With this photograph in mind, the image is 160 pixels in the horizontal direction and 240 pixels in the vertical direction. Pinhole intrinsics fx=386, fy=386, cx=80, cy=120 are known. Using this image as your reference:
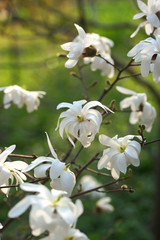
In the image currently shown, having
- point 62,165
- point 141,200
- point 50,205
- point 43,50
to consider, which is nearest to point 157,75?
point 62,165

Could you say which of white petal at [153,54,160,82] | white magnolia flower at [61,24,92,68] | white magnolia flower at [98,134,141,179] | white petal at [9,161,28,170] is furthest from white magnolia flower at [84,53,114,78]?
white petal at [9,161,28,170]

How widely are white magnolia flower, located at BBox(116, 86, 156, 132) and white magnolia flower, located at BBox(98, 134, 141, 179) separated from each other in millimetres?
516

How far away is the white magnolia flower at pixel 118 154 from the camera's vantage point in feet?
4.05

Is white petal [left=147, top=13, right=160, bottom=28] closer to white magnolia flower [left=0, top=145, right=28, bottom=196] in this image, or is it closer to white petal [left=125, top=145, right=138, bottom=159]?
white petal [left=125, top=145, right=138, bottom=159]

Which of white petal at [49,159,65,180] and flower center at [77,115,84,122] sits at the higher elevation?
flower center at [77,115,84,122]

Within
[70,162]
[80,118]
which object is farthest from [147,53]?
[70,162]

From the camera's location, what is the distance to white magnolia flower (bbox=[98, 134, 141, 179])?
1.24 meters

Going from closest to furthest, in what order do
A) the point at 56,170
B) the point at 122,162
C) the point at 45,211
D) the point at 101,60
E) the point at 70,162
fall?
the point at 45,211, the point at 56,170, the point at 122,162, the point at 70,162, the point at 101,60

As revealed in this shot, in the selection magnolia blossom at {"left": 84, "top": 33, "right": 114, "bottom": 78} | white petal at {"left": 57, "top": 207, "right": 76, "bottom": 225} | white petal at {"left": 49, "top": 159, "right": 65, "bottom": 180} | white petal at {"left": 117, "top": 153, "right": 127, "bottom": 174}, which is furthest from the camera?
magnolia blossom at {"left": 84, "top": 33, "right": 114, "bottom": 78}

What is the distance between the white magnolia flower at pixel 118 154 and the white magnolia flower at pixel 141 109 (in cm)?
52

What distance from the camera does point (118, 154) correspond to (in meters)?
1.25

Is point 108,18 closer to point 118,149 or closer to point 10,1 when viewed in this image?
point 10,1

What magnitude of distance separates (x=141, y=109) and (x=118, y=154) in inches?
23.8

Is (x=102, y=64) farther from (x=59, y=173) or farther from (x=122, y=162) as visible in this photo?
(x=59, y=173)
